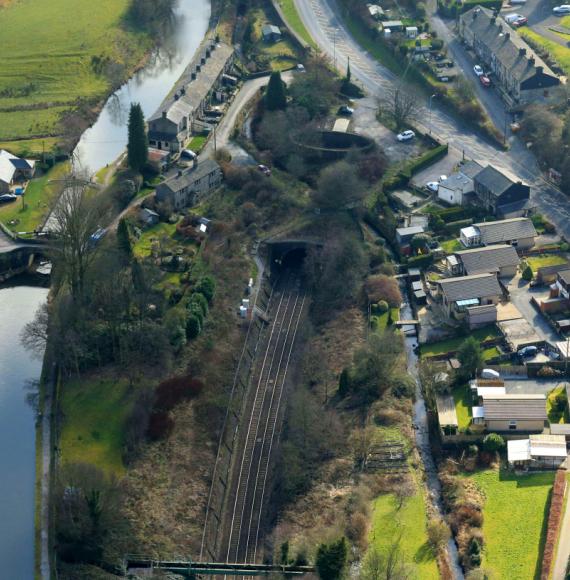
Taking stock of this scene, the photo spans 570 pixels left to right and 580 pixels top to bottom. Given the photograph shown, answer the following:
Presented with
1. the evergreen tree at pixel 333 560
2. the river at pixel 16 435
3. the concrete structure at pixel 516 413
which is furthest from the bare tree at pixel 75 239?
the evergreen tree at pixel 333 560

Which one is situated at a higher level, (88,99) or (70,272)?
(70,272)

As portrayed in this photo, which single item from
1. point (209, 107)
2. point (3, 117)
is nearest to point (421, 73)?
point (209, 107)

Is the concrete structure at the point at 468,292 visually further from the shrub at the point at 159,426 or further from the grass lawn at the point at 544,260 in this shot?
the shrub at the point at 159,426

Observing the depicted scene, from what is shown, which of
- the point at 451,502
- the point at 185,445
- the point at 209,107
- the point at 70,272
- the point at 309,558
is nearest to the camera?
the point at 309,558

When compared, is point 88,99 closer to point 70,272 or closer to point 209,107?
point 209,107

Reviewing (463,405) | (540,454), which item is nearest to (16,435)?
(463,405)

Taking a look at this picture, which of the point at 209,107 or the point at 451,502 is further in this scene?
the point at 209,107
